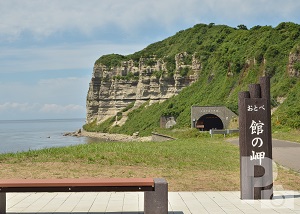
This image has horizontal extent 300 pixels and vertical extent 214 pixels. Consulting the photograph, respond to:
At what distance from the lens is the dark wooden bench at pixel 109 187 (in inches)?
294

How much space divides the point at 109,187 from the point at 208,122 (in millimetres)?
53705

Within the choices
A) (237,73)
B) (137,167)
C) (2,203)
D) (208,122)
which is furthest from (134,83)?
(2,203)

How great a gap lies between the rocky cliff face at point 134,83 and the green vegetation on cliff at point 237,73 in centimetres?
237

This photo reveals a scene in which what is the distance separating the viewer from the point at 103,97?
112500 millimetres

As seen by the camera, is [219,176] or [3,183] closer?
[3,183]

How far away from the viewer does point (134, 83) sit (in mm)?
107062

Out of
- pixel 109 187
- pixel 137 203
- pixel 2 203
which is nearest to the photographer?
pixel 109 187

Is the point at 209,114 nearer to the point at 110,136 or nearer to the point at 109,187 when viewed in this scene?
the point at 110,136

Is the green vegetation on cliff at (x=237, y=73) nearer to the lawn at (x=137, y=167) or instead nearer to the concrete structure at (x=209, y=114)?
the concrete structure at (x=209, y=114)

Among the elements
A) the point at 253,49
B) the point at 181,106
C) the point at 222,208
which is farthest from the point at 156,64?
the point at 222,208

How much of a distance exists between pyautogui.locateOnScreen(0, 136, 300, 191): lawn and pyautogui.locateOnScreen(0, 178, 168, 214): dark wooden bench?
2.98 meters

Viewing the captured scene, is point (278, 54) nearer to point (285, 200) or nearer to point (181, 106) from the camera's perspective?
point (181, 106)

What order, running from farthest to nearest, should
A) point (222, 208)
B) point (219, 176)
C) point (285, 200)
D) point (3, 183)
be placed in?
1. point (219, 176)
2. point (285, 200)
3. point (222, 208)
4. point (3, 183)

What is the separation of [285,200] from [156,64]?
95705 millimetres
